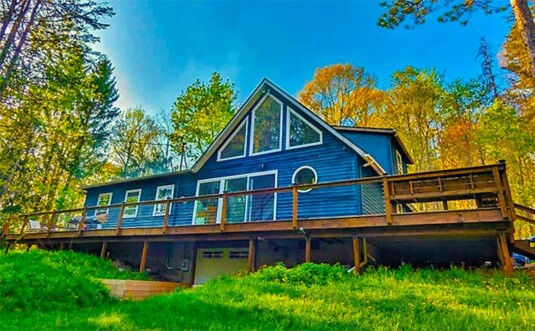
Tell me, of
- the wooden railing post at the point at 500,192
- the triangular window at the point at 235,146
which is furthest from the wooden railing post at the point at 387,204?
the triangular window at the point at 235,146

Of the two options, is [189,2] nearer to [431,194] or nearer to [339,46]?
[339,46]

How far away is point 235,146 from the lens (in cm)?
1346

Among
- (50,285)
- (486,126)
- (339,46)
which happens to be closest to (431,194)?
(50,285)

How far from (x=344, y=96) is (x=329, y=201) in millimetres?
13616

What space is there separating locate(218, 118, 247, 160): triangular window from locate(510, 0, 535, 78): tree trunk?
366 inches

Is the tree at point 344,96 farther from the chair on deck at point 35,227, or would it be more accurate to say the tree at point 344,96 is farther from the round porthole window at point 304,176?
the chair on deck at point 35,227

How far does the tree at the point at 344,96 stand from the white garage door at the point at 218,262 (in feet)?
42.6

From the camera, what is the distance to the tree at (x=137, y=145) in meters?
28.3

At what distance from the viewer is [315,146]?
11445 millimetres

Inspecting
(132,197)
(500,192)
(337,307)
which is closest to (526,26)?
(500,192)

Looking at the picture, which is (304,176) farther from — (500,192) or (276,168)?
(500,192)

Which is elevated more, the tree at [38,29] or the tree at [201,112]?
the tree at [201,112]

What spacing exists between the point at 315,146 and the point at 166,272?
7037 mm

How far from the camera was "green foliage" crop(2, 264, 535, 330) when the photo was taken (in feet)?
14.4
